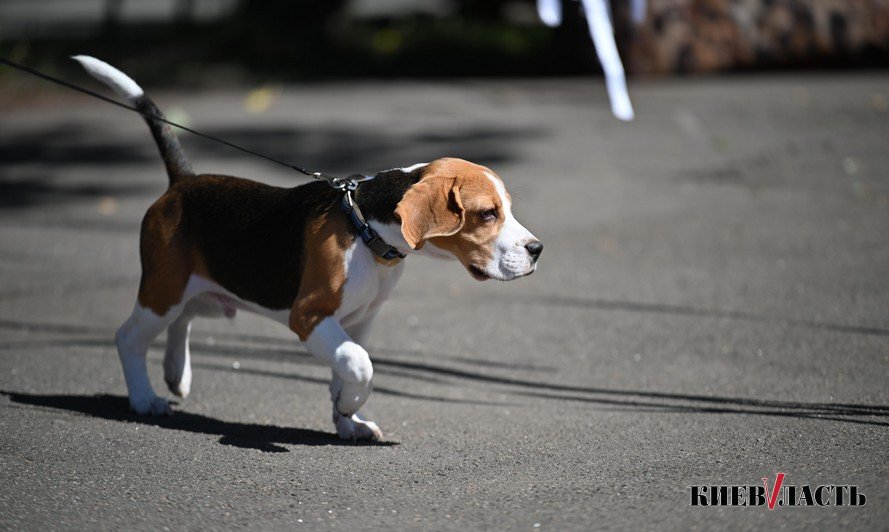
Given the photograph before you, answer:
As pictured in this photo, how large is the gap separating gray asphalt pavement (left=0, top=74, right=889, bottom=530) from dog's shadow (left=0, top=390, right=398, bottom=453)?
27 mm

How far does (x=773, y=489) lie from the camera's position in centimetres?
457

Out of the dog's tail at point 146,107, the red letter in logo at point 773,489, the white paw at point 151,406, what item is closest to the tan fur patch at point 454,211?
the red letter in logo at point 773,489

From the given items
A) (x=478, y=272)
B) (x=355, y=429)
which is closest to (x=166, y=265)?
(x=355, y=429)

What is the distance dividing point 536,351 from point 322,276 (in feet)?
7.95

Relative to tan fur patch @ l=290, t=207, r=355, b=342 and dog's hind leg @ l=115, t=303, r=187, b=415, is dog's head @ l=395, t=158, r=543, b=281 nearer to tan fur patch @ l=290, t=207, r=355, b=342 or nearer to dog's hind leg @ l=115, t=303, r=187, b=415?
tan fur patch @ l=290, t=207, r=355, b=342

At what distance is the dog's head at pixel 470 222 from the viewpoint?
4.92 metres

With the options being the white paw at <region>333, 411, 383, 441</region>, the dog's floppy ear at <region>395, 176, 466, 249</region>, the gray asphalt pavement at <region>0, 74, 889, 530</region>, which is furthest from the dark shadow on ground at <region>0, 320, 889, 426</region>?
the dog's floppy ear at <region>395, 176, 466, 249</region>

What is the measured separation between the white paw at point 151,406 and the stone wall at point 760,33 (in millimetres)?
A: 12295

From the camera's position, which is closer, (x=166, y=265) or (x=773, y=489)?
(x=773, y=489)

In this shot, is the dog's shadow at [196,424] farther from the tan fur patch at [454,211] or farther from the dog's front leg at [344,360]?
the tan fur patch at [454,211]

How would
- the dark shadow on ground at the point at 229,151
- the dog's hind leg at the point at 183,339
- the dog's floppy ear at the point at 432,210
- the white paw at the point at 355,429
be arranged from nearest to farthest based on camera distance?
the dog's floppy ear at the point at 432,210, the white paw at the point at 355,429, the dog's hind leg at the point at 183,339, the dark shadow on ground at the point at 229,151

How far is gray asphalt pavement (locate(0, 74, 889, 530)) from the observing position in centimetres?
466

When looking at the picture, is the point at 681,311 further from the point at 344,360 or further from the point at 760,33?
the point at 760,33

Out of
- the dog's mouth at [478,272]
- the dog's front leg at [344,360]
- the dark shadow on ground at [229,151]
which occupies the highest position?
the dog's mouth at [478,272]
